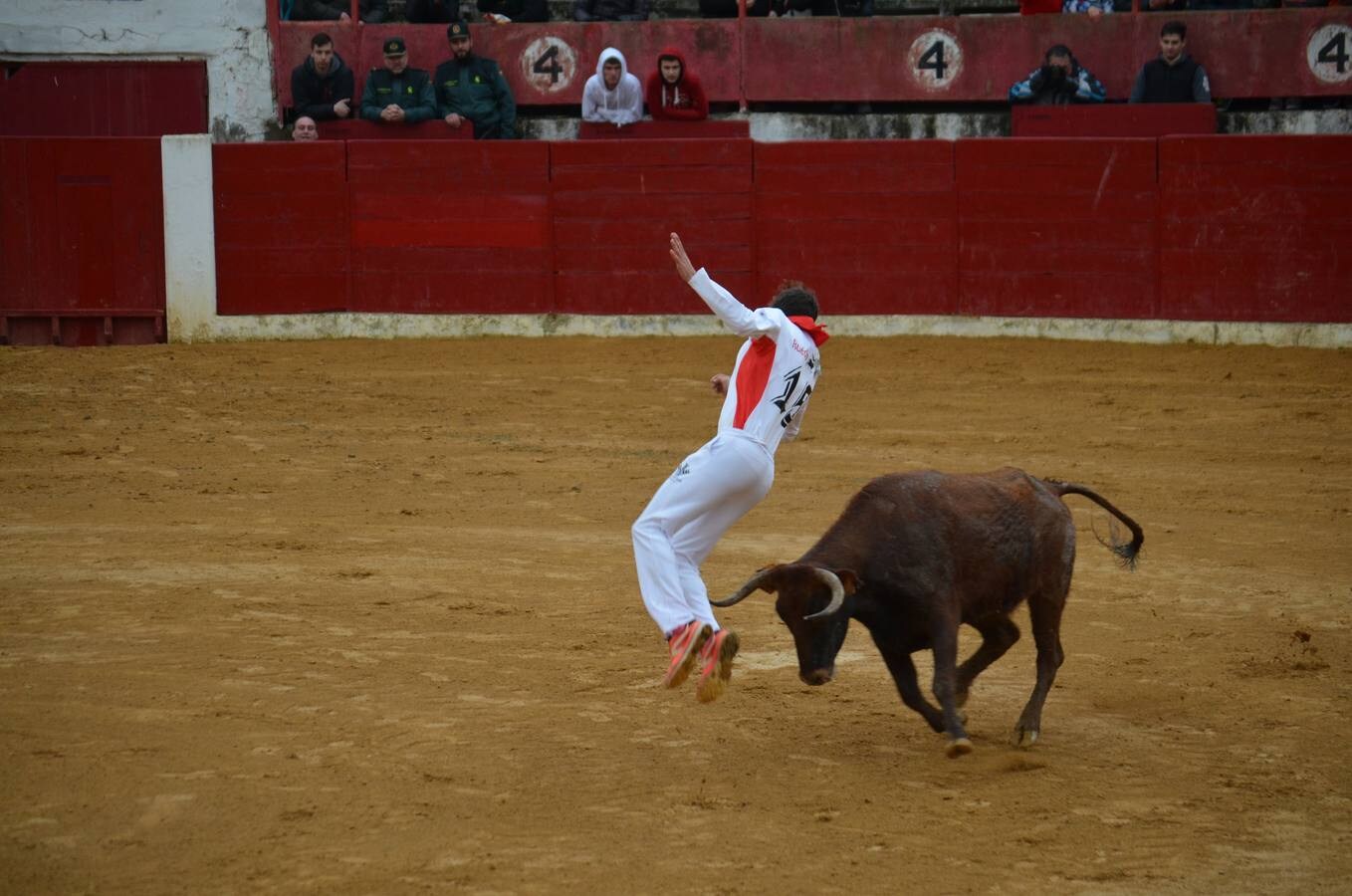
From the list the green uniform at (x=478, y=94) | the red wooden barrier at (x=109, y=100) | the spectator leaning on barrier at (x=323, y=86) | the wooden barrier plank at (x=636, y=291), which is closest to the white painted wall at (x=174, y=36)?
the red wooden barrier at (x=109, y=100)

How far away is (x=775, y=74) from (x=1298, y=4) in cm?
495

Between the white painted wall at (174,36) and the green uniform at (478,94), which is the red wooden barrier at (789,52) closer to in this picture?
the white painted wall at (174,36)

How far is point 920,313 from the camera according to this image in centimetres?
1539

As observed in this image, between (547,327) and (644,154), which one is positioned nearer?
(644,154)

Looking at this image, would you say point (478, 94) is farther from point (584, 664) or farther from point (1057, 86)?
point (584, 664)

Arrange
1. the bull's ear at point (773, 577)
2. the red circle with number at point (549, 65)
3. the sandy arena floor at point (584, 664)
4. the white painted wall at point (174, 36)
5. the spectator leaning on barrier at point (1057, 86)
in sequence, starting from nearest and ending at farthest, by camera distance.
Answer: the sandy arena floor at point (584, 664) → the bull's ear at point (773, 577) → the spectator leaning on barrier at point (1057, 86) → the red circle with number at point (549, 65) → the white painted wall at point (174, 36)

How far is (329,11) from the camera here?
1684 cm

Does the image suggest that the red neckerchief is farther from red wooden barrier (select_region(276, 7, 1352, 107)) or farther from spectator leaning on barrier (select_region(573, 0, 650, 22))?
spectator leaning on barrier (select_region(573, 0, 650, 22))

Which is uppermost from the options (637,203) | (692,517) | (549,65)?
(549,65)

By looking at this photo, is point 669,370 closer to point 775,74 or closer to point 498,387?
point 498,387

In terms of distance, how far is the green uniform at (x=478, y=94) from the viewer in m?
15.6

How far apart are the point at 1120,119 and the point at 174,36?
359 inches

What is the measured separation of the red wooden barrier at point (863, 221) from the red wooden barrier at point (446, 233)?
81.4 inches

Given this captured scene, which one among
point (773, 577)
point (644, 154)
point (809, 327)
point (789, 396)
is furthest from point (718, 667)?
point (644, 154)
